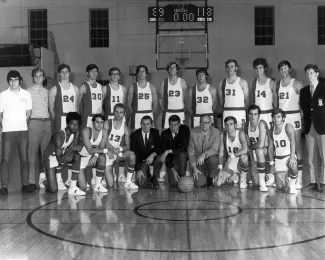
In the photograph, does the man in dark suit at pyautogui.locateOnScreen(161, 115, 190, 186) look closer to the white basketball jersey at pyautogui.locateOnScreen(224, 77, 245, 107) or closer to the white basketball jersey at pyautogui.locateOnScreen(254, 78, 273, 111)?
the white basketball jersey at pyautogui.locateOnScreen(224, 77, 245, 107)

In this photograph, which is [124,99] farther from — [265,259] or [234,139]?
[265,259]

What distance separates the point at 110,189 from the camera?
6.70m

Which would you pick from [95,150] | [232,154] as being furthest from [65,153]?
[232,154]

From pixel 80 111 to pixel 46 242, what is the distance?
3721 mm

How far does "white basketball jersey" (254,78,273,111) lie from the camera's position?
275 inches

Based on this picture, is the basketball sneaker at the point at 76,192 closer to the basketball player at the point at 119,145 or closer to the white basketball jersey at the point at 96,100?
the basketball player at the point at 119,145

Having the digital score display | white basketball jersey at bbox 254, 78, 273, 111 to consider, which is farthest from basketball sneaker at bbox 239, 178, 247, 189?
the digital score display

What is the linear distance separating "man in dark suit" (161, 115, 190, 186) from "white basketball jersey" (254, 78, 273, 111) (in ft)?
3.55

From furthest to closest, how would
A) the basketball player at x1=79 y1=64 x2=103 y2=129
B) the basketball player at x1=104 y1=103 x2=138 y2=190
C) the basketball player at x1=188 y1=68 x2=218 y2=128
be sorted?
the basketball player at x1=188 y1=68 x2=218 y2=128, the basketball player at x1=79 y1=64 x2=103 y2=129, the basketball player at x1=104 y1=103 x2=138 y2=190

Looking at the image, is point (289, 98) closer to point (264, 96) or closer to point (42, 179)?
point (264, 96)

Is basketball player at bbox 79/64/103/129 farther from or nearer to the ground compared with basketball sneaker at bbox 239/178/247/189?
farther from the ground

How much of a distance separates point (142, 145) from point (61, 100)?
126 centimetres

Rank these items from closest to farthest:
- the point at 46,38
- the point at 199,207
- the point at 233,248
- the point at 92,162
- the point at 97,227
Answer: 1. the point at 233,248
2. the point at 97,227
3. the point at 199,207
4. the point at 92,162
5. the point at 46,38

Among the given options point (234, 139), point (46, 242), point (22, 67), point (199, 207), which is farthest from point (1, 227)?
point (22, 67)
